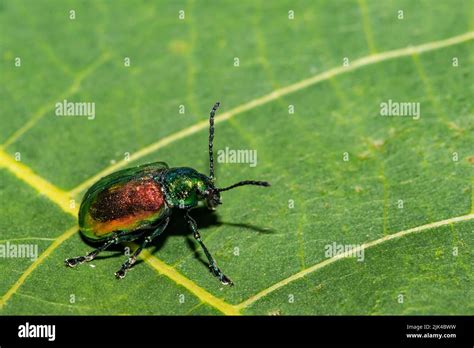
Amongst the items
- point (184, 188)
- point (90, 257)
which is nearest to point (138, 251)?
point (90, 257)

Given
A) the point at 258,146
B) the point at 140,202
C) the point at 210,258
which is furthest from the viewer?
the point at 258,146

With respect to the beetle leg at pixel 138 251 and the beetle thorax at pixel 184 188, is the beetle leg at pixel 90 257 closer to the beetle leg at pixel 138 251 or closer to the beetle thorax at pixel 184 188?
the beetle leg at pixel 138 251

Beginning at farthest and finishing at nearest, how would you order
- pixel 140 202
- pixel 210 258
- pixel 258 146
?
pixel 258 146
pixel 140 202
pixel 210 258

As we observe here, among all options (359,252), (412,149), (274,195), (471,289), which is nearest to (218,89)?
(274,195)

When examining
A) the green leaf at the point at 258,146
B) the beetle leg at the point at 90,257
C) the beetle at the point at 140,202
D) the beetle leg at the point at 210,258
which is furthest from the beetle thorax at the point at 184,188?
the beetle leg at the point at 90,257

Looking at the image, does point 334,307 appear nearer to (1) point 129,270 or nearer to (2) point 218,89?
(1) point 129,270

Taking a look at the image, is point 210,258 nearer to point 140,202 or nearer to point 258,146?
point 140,202
